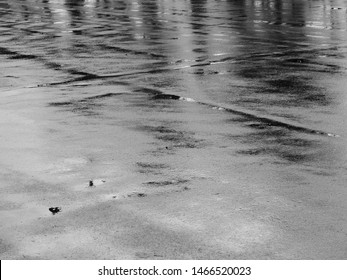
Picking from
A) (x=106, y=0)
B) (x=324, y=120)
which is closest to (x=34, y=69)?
(x=324, y=120)

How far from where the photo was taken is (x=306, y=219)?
563 cm

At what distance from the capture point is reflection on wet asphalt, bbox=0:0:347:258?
6957 millimetres

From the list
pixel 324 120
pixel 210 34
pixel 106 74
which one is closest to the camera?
pixel 324 120

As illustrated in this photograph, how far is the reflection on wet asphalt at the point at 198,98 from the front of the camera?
6957mm

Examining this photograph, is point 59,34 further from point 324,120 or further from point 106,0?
point 106,0

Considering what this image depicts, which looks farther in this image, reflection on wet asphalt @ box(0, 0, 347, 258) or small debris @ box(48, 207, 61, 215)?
reflection on wet asphalt @ box(0, 0, 347, 258)

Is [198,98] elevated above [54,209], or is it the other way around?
[54,209]

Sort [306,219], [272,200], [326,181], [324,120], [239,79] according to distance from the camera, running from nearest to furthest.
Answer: [306,219] < [272,200] < [326,181] < [324,120] < [239,79]

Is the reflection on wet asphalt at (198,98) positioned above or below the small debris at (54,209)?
below

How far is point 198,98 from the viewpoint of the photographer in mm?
10227

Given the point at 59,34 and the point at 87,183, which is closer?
the point at 87,183

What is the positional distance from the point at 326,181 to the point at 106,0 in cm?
2759

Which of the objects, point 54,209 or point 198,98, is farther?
point 198,98

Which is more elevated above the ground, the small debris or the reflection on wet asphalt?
the small debris
